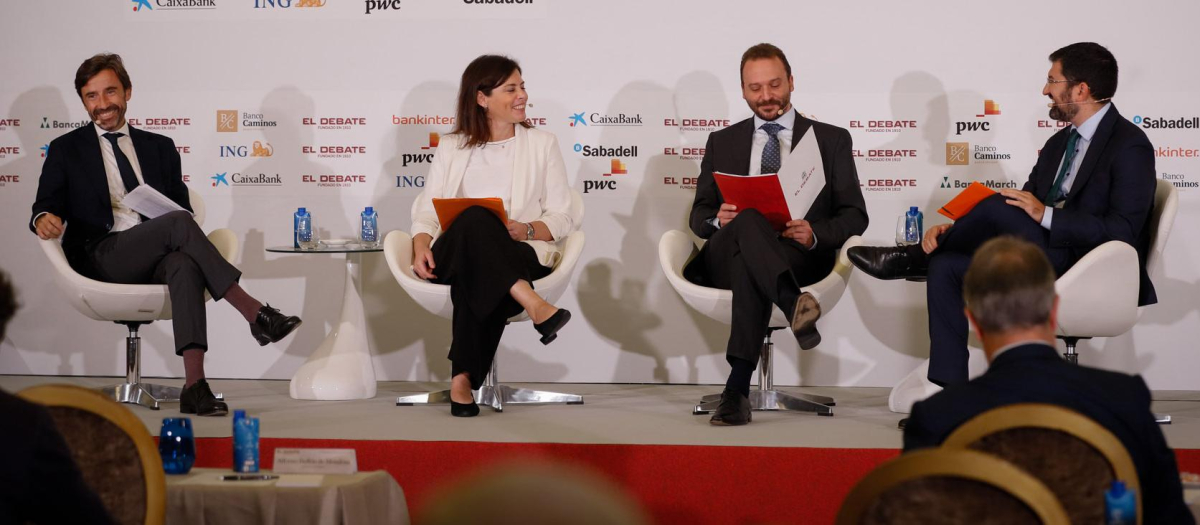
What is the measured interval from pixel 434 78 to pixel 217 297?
1605mm

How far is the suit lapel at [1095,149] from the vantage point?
3840 millimetres

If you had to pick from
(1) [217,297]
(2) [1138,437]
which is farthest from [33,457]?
(1) [217,297]

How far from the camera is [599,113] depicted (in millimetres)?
5117

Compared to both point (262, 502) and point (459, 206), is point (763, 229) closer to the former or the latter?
point (459, 206)

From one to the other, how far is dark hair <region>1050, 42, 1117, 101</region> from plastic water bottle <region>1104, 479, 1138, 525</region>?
2.75 meters

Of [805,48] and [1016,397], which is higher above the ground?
[805,48]

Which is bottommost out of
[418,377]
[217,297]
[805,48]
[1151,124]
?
[418,377]

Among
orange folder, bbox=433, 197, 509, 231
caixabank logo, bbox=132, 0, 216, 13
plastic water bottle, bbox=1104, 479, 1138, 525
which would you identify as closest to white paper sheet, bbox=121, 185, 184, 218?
orange folder, bbox=433, 197, 509, 231

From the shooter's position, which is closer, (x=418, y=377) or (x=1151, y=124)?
(x=1151, y=124)

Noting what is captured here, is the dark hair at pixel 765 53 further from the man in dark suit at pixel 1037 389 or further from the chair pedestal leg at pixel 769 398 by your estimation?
the man in dark suit at pixel 1037 389

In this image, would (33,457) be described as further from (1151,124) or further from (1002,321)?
(1151,124)

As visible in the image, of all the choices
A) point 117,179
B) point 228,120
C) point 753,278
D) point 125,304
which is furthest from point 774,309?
point 228,120

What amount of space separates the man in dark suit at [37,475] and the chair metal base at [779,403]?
275cm

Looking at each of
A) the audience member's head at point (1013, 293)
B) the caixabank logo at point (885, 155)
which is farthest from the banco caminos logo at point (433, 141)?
the audience member's head at point (1013, 293)
